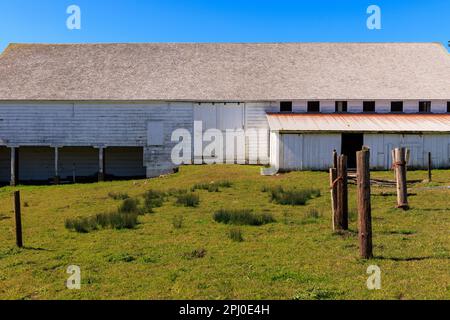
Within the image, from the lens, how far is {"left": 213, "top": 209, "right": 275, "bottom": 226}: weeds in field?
46.9 feet

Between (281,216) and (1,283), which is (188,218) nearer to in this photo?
(281,216)

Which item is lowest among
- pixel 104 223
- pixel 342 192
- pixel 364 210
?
pixel 104 223

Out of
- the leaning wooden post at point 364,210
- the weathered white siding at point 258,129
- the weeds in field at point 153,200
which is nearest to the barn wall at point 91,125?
the weathered white siding at point 258,129

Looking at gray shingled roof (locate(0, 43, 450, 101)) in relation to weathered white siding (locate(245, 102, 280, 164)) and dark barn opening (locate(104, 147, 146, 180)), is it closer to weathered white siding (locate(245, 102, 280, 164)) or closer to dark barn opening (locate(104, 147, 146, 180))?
weathered white siding (locate(245, 102, 280, 164))

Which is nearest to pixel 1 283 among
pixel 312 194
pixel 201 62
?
pixel 312 194

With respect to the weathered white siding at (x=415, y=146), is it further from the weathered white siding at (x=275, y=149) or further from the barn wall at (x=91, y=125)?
the barn wall at (x=91, y=125)

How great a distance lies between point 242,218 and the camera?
575 inches

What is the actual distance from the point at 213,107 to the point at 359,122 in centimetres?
1109

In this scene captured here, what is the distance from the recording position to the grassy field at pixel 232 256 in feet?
26.4

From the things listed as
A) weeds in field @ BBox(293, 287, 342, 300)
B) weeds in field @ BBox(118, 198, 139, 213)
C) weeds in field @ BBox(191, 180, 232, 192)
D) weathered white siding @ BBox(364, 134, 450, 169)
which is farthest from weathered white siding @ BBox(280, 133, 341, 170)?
weeds in field @ BBox(293, 287, 342, 300)

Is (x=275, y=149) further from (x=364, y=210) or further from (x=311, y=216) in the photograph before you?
(x=364, y=210)

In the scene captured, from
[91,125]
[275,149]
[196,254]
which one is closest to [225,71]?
[275,149]

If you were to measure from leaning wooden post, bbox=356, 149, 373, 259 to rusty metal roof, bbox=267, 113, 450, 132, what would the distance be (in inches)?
781

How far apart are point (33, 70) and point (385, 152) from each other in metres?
29.8
